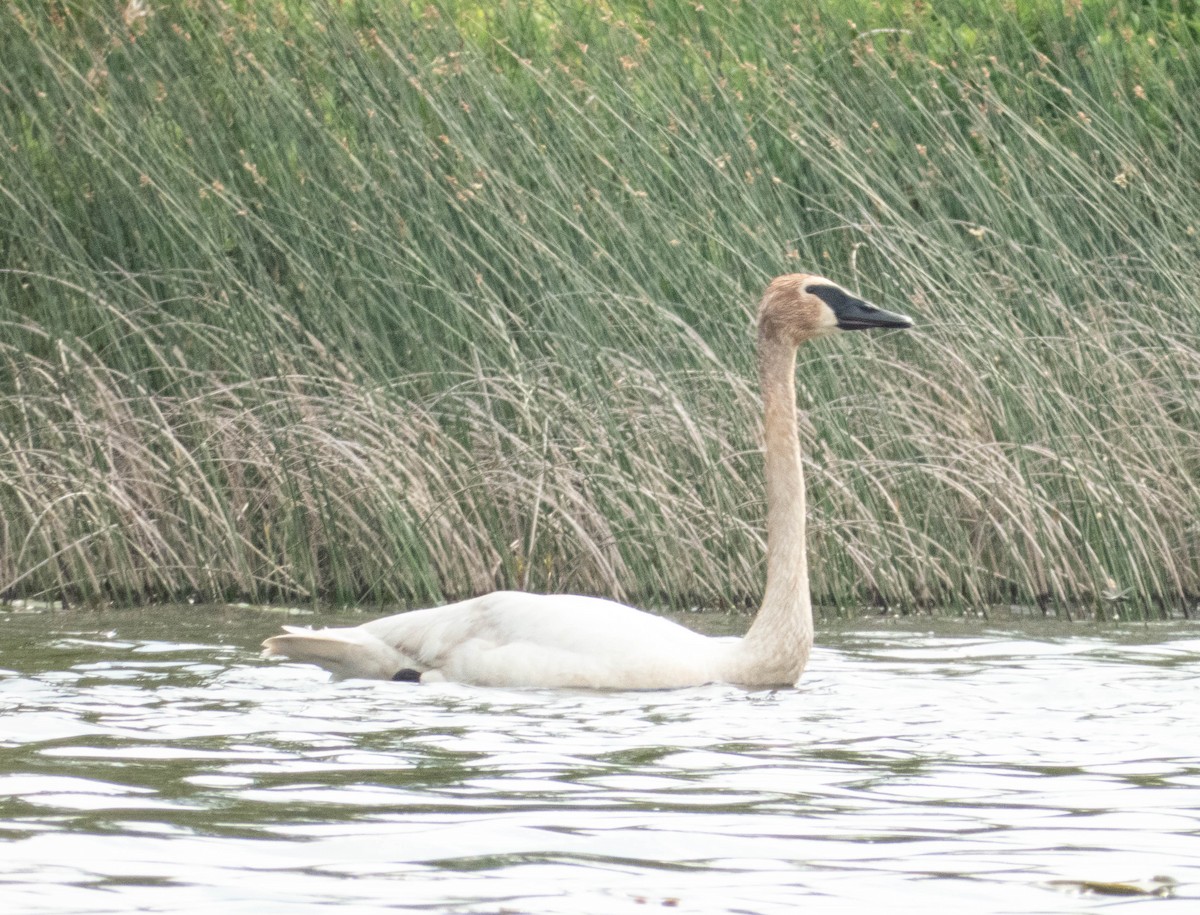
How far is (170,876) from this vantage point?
3.83 meters

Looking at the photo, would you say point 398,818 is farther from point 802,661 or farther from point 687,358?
point 687,358

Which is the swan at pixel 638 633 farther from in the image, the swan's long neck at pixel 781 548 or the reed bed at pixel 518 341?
the reed bed at pixel 518 341

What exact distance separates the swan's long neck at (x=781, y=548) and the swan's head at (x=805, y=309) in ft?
0.15

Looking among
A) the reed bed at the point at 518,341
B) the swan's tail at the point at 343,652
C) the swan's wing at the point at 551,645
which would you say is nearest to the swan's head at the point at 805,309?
the swan's wing at the point at 551,645

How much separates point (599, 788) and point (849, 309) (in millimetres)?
2622

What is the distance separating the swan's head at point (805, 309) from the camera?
698 centimetres

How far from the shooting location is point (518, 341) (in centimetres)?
912

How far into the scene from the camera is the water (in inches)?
150

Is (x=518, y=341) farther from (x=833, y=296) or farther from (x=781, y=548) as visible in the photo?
(x=781, y=548)

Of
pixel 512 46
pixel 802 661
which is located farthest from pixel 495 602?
pixel 512 46

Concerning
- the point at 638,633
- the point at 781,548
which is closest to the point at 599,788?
the point at 638,633

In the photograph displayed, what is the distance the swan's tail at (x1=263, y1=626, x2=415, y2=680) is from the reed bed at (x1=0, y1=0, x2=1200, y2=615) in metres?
1.45

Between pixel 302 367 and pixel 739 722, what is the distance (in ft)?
11.6

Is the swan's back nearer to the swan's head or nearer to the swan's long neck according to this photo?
the swan's long neck
